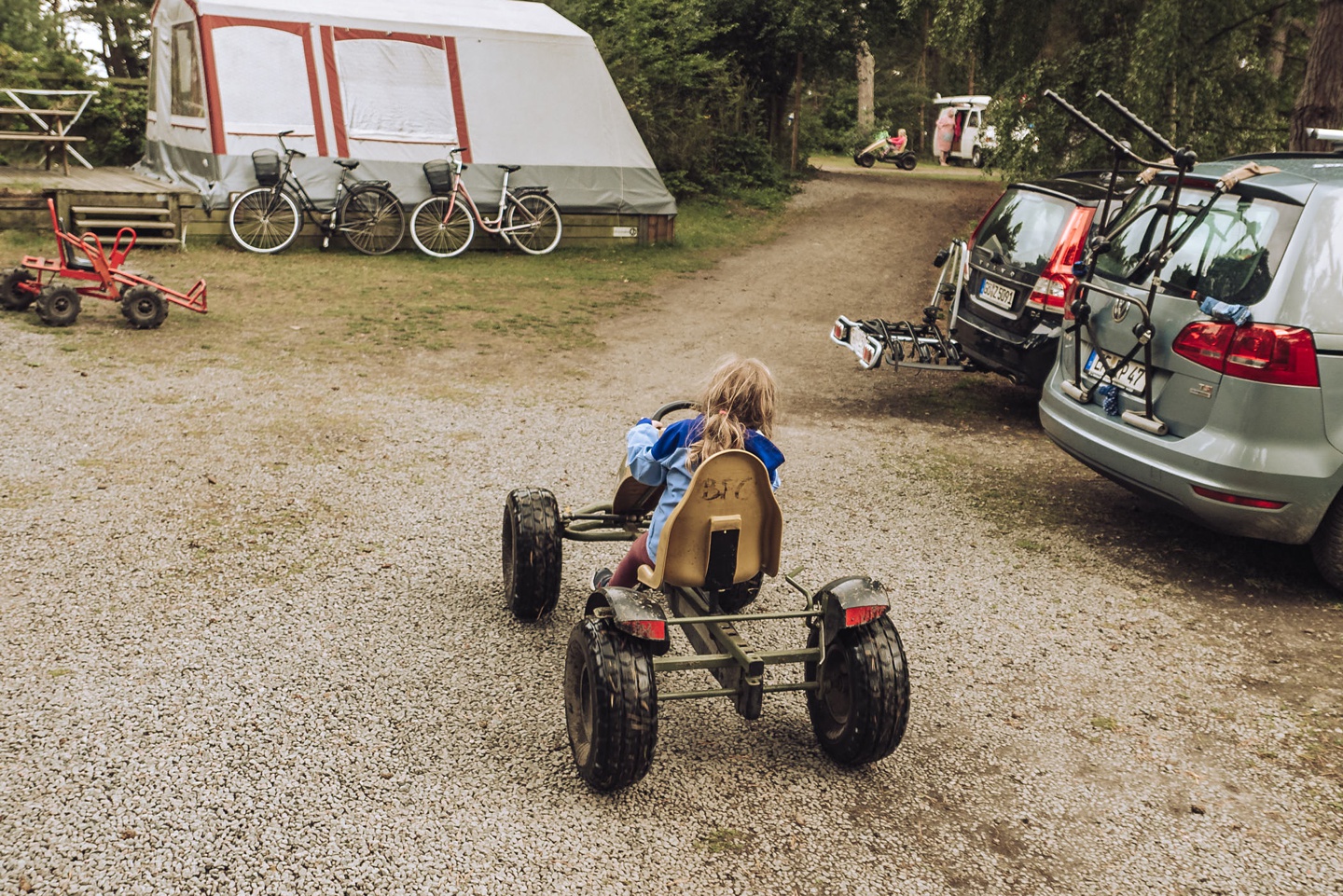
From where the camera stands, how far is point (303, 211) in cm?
1341

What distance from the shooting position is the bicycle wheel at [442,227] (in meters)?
14.0

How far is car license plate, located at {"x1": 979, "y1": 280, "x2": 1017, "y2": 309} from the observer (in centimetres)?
742

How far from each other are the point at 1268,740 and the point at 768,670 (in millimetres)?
1809

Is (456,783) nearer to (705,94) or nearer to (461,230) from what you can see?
(461,230)

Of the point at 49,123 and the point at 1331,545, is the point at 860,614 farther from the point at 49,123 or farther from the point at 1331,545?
the point at 49,123

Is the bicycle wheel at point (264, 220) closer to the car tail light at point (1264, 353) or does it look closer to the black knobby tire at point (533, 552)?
the black knobby tire at point (533, 552)

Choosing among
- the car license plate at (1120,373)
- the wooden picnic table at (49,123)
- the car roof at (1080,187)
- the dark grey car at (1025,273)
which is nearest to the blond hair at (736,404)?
the car license plate at (1120,373)

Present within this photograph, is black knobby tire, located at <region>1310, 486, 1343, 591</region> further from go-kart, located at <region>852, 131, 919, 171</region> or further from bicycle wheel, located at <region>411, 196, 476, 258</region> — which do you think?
go-kart, located at <region>852, 131, 919, 171</region>

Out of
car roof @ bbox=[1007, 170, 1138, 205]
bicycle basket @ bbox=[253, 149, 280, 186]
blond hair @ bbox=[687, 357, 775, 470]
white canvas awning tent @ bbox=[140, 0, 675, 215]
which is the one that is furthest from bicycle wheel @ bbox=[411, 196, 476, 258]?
blond hair @ bbox=[687, 357, 775, 470]

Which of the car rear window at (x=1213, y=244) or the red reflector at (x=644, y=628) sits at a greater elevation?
the car rear window at (x=1213, y=244)

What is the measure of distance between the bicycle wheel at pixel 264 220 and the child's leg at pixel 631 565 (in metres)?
10.7

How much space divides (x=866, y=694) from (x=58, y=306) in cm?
819

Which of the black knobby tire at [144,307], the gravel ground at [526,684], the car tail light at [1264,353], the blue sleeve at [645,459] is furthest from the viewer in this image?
the black knobby tire at [144,307]

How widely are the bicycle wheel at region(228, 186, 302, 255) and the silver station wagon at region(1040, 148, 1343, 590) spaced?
10.7 m
